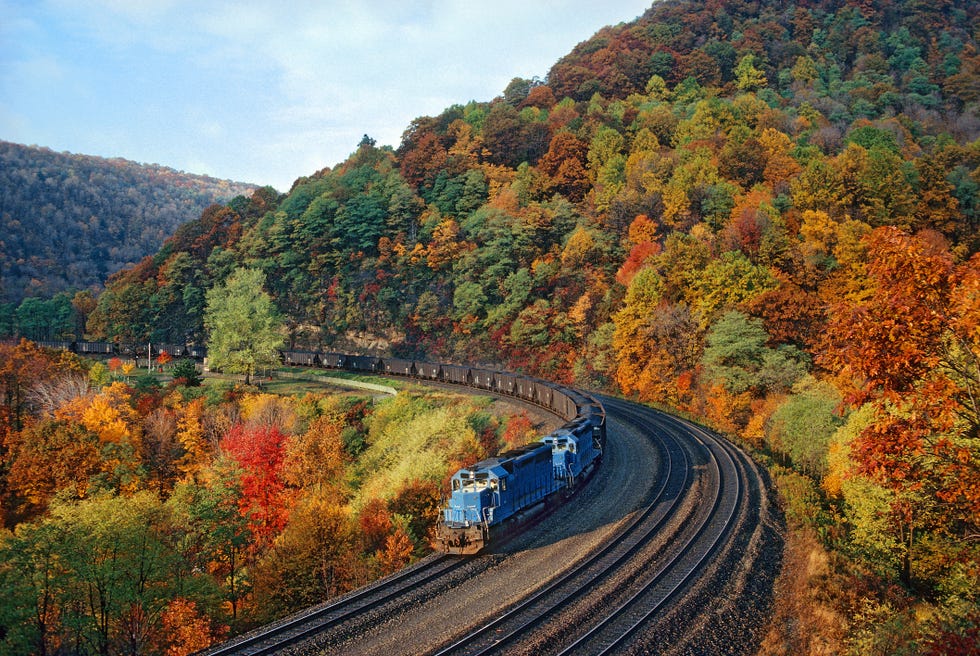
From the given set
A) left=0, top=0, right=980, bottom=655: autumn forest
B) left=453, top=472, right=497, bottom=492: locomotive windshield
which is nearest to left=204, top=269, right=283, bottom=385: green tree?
left=0, top=0, right=980, bottom=655: autumn forest

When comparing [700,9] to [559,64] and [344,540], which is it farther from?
[344,540]

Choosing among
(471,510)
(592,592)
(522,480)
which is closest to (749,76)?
(522,480)

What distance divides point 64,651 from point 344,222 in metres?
72.1

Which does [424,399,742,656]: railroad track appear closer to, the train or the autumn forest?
the autumn forest

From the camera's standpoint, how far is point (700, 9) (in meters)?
134

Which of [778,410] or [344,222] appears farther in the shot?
[344,222]

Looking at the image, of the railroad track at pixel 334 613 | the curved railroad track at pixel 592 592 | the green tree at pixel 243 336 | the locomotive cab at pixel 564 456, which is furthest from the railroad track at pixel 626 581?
the green tree at pixel 243 336

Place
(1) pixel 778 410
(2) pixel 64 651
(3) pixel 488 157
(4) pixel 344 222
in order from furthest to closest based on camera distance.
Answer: (3) pixel 488 157 < (4) pixel 344 222 < (1) pixel 778 410 < (2) pixel 64 651

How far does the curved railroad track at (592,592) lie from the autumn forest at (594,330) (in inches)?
59.6

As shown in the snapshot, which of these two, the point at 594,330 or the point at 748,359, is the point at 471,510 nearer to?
the point at 748,359

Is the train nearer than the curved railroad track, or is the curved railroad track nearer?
the curved railroad track

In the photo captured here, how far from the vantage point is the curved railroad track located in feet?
52.1

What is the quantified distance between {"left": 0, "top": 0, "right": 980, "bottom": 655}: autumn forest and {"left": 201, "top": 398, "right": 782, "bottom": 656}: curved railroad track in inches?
59.6

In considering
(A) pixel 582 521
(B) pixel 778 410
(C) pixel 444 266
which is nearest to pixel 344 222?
(C) pixel 444 266
